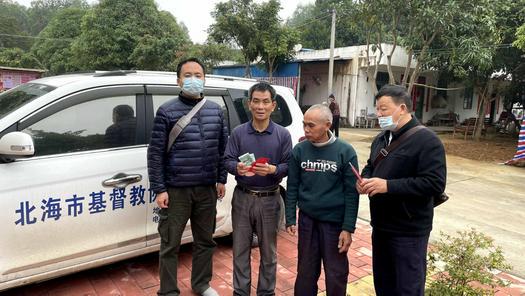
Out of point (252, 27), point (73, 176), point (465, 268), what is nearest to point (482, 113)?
point (252, 27)

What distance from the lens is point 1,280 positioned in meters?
2.50

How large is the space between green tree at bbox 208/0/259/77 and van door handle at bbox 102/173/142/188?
1479 centimetres

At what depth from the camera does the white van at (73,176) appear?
2467 mm

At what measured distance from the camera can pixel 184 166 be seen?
8.73ft

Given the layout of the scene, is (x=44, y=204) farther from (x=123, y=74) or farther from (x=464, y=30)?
(x=464, y=30)

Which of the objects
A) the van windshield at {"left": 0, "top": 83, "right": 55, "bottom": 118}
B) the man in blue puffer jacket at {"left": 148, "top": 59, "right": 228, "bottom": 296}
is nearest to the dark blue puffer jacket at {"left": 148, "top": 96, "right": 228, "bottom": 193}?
the man in blue puffer jacket at {"left": 148, "top": 59, "right": 228, "bottom": 296}

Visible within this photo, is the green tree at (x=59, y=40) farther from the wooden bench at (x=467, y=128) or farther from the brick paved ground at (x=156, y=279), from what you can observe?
the brick paved ground at (x=156, y=279)

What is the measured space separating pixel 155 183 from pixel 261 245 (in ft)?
2.85

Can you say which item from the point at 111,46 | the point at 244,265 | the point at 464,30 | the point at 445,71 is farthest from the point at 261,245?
the point at 111,46

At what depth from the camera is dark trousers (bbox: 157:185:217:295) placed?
271cm

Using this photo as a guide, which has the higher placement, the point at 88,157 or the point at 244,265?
the point at 88,157

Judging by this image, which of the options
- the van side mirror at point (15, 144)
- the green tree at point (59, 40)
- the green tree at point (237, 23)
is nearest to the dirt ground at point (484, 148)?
the green tree at point (237, 23)

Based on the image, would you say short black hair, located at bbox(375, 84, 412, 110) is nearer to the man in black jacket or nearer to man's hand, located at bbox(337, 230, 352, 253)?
the man in black jacket

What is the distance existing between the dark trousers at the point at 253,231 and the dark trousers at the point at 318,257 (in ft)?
0.76
